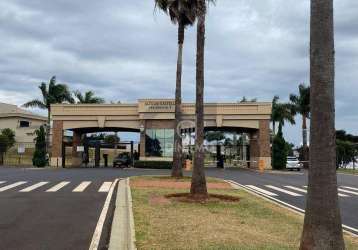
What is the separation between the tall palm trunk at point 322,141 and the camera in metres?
8.06

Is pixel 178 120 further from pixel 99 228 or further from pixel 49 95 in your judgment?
pixel 49 95

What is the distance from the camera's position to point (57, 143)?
5912 centimetres

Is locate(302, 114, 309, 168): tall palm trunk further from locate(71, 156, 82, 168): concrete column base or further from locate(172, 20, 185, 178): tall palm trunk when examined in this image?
locate(172, 20, 185, 178): tall palm trunk

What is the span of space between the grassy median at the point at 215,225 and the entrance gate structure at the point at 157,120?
1542 inches

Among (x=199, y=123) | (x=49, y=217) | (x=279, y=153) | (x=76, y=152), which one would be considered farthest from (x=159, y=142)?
(x=49, y=217)

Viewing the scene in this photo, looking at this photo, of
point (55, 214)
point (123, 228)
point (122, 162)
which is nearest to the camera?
point (123, 228)

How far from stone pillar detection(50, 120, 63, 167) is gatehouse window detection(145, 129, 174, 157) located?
9222 millimetres

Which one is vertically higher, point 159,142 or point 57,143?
point 159,142

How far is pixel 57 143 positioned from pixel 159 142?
35.4ft

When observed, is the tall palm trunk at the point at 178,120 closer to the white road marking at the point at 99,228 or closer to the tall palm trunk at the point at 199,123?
the tall palm trunk at the point at 199,123

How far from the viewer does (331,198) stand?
320 inches

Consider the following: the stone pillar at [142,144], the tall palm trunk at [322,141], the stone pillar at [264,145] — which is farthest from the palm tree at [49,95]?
the tall palm trunk at [322,141]

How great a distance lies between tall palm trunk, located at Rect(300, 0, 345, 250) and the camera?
26.5ft

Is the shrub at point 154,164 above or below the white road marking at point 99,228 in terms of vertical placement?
above
